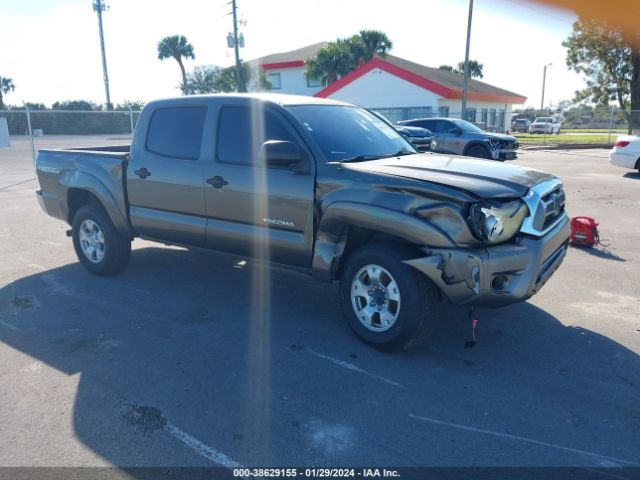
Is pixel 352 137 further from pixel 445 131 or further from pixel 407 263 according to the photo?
pixel 445 131

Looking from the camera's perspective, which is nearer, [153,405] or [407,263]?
[153,405]

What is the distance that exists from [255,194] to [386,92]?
33077mm

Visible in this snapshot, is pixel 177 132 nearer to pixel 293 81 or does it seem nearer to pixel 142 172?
pixel 142 172

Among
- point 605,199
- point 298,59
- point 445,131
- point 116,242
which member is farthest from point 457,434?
point 298,59

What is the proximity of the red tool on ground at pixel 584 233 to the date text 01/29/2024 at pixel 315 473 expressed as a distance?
5443 mm

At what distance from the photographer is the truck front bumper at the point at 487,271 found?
12.0 ft

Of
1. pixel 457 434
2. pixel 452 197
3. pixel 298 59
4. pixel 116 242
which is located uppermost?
pixel 298 59

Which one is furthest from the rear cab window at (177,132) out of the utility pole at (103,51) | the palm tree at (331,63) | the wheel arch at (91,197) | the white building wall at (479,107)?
the utility pole at (103,51)

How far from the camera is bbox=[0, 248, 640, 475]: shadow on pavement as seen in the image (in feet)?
10.4

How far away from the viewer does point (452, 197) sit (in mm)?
3680

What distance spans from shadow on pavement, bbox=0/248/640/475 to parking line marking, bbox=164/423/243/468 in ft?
0.15

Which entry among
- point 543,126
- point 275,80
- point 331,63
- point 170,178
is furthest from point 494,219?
point 275,80

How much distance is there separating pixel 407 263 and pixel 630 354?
6.32 feet

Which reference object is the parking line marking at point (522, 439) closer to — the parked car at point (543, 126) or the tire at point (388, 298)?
the tire at point (388, 298)
